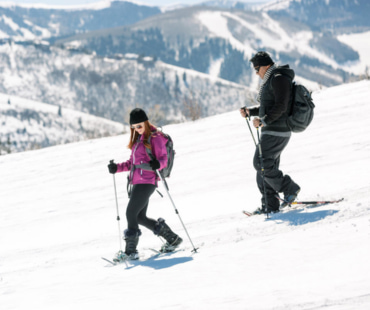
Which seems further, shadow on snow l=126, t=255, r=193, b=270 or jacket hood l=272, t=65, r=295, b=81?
jacket hood l=272, t=65, r=295, b=81

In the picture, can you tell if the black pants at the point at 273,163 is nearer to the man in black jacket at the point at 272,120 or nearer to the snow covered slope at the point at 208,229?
the man in black jacket at the point at 272,120

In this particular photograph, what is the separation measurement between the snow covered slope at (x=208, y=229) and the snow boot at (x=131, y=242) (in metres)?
0.28

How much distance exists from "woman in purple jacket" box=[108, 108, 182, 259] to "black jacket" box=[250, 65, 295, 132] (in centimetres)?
125

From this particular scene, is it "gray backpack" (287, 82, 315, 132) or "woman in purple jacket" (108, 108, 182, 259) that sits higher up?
"gray backpack" (287, 82, 315, 132)

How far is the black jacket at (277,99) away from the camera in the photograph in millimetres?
4902

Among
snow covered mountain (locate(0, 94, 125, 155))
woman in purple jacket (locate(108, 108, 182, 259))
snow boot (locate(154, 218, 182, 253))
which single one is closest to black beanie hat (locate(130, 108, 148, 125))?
woman in purple jacket (locate(108, 108, 182, 259))

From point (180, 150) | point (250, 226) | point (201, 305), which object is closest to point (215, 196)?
point (250, 226)

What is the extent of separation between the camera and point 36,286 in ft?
14.9

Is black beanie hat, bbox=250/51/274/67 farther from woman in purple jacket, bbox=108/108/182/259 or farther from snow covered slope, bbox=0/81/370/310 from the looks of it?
snow covered slope, bbox=0/81/370/310

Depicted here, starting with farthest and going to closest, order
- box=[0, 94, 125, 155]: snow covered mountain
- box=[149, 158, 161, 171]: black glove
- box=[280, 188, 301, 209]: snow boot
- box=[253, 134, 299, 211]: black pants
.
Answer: box=[0, 94, 125, 155]: snow covered mountain → box=[280, 188, 301, 209]: snow boot → box=[253, 134, 299, 211]: black pants → box=[149, 158, 161, 171]: black glove

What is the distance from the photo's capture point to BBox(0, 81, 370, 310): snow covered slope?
3348mm

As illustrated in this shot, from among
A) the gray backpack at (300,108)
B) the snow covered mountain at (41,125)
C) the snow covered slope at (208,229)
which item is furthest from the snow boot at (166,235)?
the snow covered mountain at (41,125)

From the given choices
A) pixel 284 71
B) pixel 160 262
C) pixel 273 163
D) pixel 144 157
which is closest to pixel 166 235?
pixel 160 262

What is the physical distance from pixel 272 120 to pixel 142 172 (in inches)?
62.5
